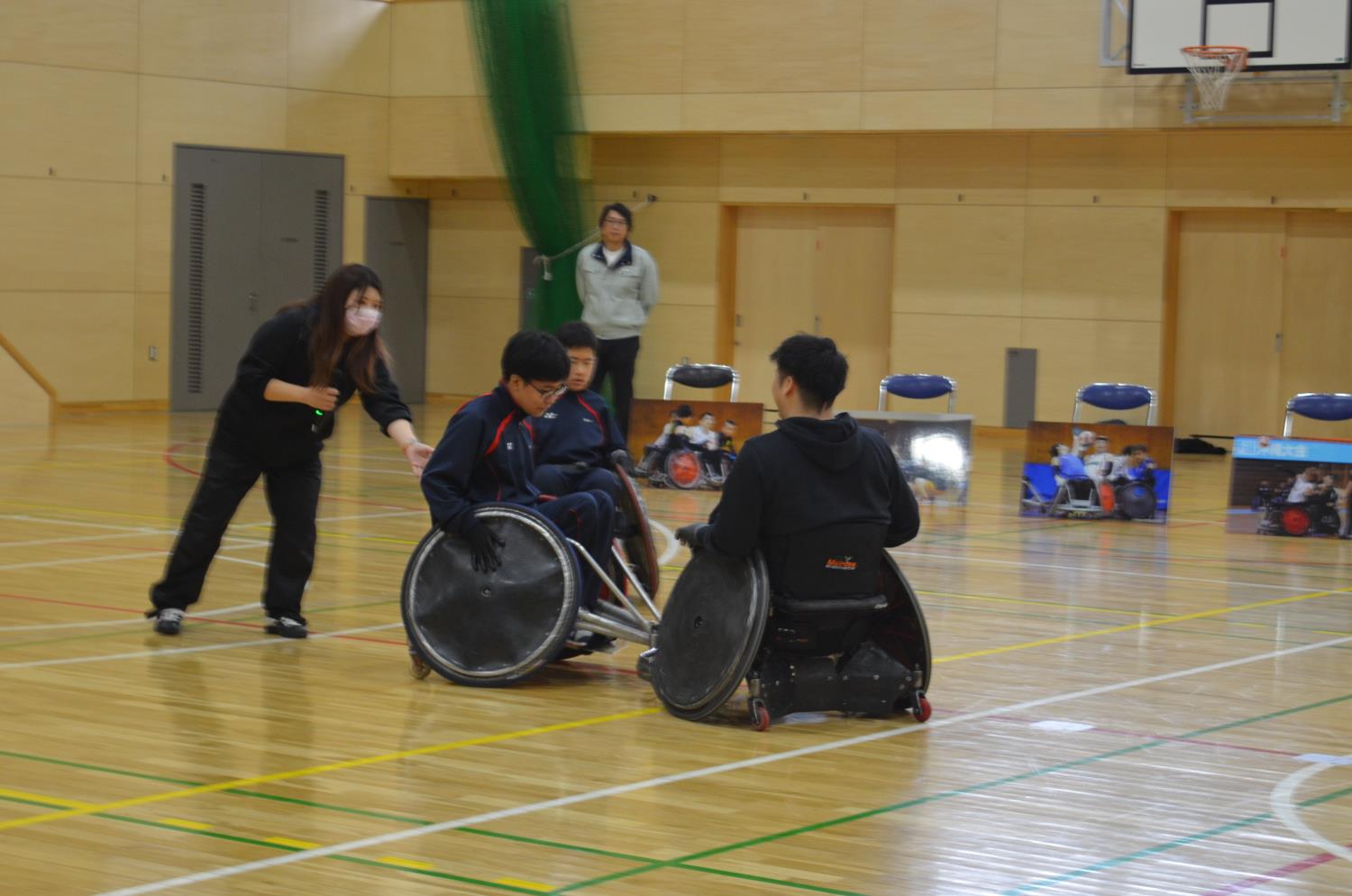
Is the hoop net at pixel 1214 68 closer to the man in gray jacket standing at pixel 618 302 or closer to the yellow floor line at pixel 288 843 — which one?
A: the man in gray jacket standing at pixel 618 302

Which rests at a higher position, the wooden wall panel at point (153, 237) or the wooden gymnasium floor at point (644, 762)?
the wooden wall panel at point (153, 237)

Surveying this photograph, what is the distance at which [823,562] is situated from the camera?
506 cm

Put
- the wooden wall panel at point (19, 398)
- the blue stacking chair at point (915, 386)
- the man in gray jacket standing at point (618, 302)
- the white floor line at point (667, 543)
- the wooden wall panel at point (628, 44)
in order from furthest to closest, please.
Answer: the wooden wall panel at point (628, 44) < the wooden wall panel at point (19, 398) < the blue stacking chair at point (915, 386) < the man in gray jacket standing at point (618, 302) < the white floor line at point (667, 543)

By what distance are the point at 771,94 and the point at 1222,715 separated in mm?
12744

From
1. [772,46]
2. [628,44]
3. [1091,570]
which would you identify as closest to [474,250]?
[628,44]

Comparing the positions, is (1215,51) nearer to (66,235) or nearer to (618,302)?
(618,302)

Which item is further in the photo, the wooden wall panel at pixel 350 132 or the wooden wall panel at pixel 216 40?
the wooden wall panel at pixel 350 132

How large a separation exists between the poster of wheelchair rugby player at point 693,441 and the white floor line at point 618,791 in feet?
19.5

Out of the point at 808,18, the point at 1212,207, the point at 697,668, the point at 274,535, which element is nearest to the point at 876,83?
the point at 808,18

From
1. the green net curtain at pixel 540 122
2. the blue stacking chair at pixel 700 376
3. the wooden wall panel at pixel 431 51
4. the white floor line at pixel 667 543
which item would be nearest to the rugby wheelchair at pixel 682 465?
the blue stacking chair at pixel 700 376

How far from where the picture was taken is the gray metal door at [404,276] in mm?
19547

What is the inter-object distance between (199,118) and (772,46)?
5.68 meters

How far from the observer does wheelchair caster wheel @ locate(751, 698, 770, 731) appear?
5027mm

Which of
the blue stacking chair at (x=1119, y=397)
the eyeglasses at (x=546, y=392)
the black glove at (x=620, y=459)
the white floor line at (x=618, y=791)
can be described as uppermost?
the eyeglasses at (x=546, y=392)
